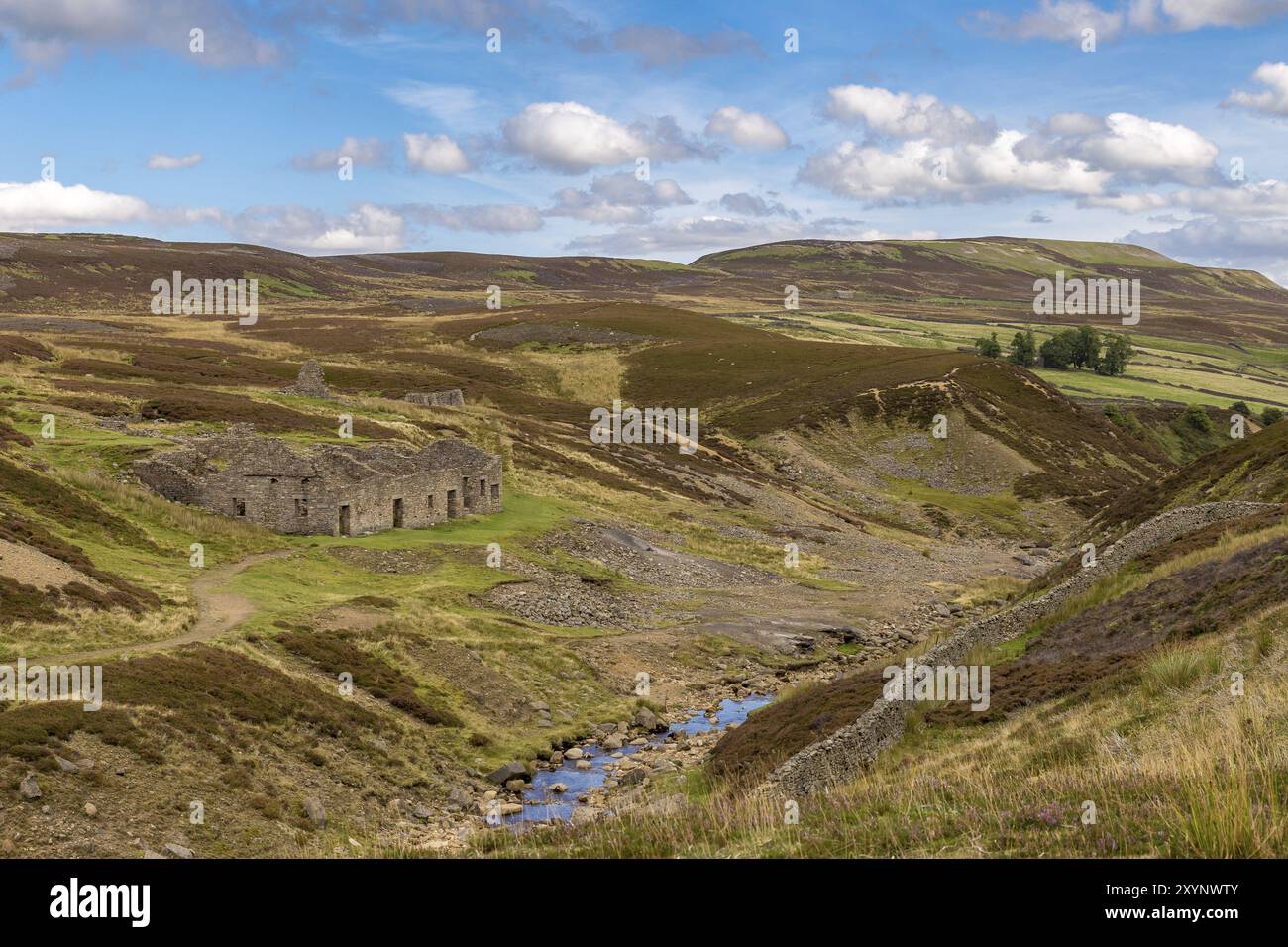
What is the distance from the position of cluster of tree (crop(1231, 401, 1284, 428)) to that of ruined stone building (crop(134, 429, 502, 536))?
10738cm

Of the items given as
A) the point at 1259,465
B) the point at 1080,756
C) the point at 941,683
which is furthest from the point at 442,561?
the point at 1080,756

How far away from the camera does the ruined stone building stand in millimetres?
52656

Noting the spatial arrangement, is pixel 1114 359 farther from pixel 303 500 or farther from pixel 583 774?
pixel 583 774

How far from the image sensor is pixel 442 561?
173ft

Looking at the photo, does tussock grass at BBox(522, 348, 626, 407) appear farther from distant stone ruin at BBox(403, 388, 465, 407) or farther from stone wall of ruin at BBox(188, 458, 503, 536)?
stone wall of ruin at BBox(188, 458, 503, 536)

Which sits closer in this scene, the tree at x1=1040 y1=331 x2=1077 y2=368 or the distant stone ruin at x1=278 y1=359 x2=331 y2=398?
the distant stone ruin at x1=278 y1=359 x2=331 y2=398

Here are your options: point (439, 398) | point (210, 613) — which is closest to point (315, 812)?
point (210, 613)

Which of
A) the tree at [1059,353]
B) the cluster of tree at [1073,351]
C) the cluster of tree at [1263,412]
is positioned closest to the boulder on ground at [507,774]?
the cluster of tree at [1263,412]

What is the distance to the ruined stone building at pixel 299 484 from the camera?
5266 centimetres

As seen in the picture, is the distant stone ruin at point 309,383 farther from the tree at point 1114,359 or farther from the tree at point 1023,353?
the tree at point 1114,359

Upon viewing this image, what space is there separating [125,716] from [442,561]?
2485 centimetres

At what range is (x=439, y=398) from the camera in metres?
97.4

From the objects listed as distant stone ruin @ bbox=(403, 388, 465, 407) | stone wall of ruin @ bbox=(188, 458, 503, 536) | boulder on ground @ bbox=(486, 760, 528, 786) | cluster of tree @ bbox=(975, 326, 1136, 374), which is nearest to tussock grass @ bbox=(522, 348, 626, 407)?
distant stone ruin @ bbox=(403, 388, 465, 407)
